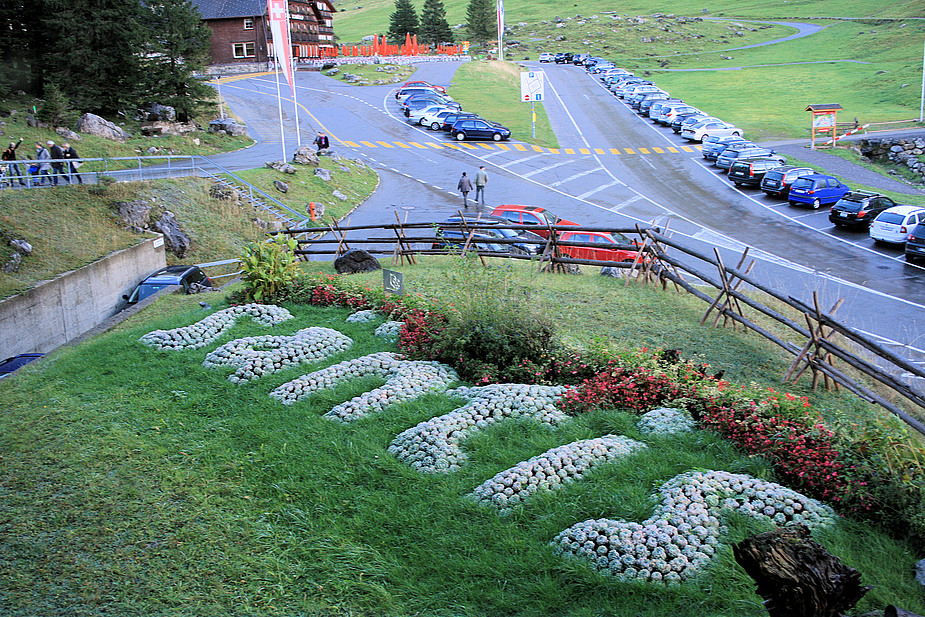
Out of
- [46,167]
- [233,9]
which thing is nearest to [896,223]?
[46,167]

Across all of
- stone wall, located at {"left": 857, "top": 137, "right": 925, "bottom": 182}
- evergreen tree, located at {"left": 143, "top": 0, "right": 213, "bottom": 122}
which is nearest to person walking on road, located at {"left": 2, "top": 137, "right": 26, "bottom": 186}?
evergreen tree, located at {"left": 143, "top": 0, "right": 213, "bottom": 122}

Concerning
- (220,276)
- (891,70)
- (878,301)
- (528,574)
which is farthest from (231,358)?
(891,70)

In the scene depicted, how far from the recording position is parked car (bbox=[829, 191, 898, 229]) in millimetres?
26672

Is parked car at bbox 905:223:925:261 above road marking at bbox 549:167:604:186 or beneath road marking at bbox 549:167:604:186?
beneath

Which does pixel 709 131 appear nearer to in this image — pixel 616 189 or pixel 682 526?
pixel 616 189

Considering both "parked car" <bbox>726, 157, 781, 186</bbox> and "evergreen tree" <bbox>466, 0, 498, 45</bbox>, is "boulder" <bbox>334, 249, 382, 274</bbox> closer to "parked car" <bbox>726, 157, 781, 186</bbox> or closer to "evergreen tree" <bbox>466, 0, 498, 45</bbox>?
"parked car" <bbox>726, 157, 781, 186</bbox>

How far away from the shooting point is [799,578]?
4.43 metres

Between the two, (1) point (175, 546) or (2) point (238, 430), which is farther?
(2) point (238, 430)

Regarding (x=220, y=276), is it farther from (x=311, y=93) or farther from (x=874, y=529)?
(x=311, y=93)

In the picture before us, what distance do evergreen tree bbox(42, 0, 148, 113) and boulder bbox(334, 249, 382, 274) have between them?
958 inches

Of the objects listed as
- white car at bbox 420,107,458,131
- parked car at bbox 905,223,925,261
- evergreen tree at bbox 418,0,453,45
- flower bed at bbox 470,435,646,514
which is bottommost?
parked car at bbox 905,223,925,261

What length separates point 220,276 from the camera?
66.8 ft

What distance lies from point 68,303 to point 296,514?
14.0 meters

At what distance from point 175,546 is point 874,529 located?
22.1ft
